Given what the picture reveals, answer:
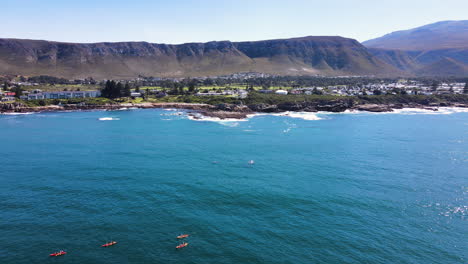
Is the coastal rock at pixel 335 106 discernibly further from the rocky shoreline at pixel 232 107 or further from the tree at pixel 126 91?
the tree at pixel 126 91

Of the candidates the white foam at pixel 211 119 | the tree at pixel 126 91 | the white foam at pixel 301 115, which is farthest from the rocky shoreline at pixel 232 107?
the tree at pixel 126 91

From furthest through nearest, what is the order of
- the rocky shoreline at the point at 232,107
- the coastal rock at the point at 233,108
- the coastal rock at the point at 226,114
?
the coastal rock at the point at 233,108 < the rocky shoreline at the point at 232,107 < the coastal rock at the point at 226,114

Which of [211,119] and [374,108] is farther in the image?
[374,108]

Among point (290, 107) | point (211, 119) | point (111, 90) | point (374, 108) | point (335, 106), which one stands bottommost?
point (211, 119)

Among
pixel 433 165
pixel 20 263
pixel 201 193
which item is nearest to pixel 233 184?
pixel 201 193

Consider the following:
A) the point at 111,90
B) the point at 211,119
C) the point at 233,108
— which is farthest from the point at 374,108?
the point at 111,90

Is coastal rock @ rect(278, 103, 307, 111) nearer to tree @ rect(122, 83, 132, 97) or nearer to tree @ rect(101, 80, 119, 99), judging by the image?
tree @ rect(122, 83, 132, 97)

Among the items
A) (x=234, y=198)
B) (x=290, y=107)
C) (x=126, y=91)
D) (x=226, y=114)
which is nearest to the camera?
(x=234, y=198)

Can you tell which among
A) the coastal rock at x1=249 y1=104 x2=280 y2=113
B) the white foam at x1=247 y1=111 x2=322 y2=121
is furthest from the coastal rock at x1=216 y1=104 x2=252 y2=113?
the white foam at x1=247 y1=111 x2=322 y2=121

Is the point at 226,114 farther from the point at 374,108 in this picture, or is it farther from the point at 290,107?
the point at 374,108
